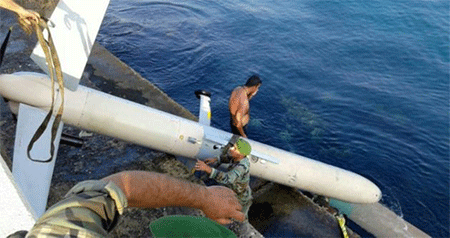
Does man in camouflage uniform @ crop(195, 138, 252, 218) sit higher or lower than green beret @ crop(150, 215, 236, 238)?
lower

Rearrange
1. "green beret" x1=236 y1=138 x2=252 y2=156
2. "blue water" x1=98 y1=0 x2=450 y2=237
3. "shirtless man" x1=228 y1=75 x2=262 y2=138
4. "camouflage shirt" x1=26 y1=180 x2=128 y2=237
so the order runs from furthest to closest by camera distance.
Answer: "blue water" x1=98 y1=0 x2=450 y2=237 → "shirtless man" x1=228 y1=75 x2=262 y2=138 → "green beret" x1=236 y1=138 x2=252 y2=156 → "camouflage shirt" x1=26 y1=180 x2=128 y2=237

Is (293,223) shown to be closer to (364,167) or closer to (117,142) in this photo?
(117,142)

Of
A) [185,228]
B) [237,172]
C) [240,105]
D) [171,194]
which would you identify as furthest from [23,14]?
[240,105]

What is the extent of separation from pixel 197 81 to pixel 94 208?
1300cm

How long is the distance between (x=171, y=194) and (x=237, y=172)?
9.38ft

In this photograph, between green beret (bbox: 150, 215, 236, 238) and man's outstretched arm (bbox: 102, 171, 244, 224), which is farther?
man's outstretched arm (bbox: 102, 171, 244, 224)

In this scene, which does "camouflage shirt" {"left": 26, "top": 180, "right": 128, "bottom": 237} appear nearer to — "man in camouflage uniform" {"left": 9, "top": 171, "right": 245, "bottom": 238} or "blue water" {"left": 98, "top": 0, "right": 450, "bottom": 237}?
"man in camouflage uniform" {"left": 9, "top": 171, "right": 245, "bottom": 238}

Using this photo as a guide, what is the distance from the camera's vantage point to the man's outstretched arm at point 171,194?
267 cm

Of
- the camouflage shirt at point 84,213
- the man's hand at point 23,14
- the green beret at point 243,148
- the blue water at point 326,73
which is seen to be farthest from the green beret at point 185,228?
the blue water at point 326,73

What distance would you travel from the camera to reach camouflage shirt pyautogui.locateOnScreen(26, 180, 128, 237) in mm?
1689

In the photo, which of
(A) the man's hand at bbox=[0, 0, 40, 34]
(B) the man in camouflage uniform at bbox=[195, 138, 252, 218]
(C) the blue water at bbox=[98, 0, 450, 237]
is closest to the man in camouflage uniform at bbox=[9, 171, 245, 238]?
(A) the man's hand at bbox=[0, 0, 40, 34]

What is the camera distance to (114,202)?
7.00 ft

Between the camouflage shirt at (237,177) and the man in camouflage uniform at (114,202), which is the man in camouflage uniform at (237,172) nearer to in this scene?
the camouflage shirt at (237,177)

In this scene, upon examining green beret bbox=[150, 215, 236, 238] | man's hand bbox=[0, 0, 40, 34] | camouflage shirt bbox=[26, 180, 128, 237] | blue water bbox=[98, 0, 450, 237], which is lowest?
blue water bbox=[98, 0, 450, 237]
